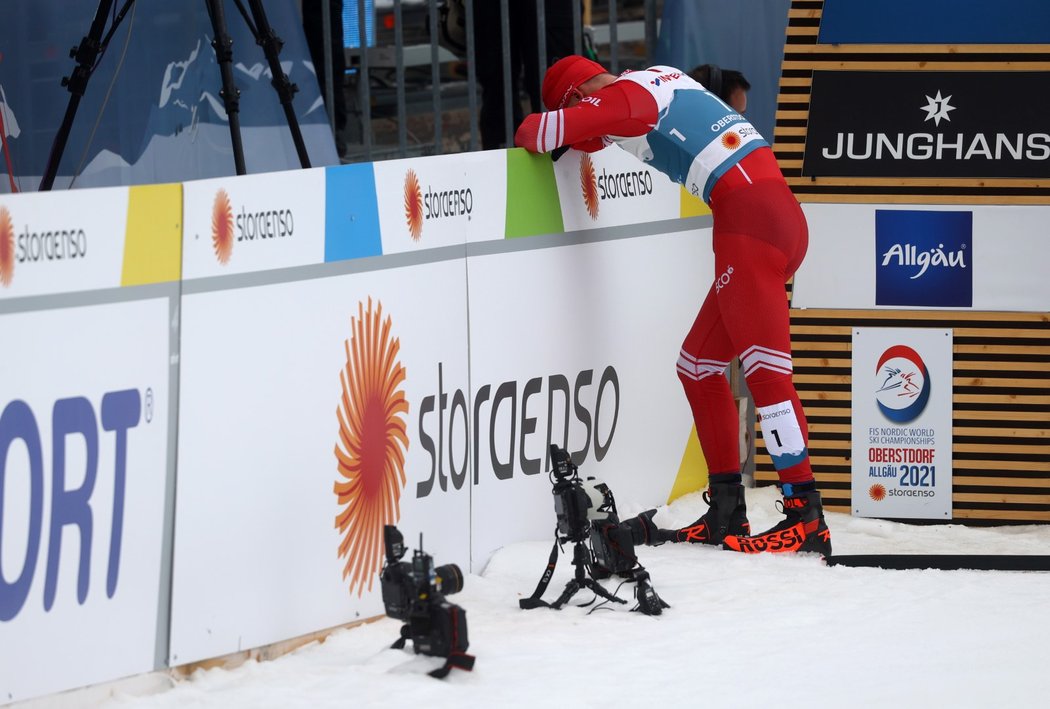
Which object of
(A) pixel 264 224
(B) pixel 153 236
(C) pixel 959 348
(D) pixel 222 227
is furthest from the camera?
(C) pixel 959 348

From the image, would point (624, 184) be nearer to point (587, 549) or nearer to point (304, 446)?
point (587, 549)

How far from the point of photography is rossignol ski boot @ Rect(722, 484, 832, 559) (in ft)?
17.5

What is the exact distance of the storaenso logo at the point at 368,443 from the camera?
4.35 m

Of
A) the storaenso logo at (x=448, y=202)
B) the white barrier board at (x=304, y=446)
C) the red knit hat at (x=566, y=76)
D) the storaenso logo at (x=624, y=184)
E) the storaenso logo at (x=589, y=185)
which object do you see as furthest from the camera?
the storaenso logo at (x=624, y=184)

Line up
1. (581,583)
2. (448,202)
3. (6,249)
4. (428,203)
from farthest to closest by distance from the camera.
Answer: (448,202)
(428,203)
(581,583)
(6,249)

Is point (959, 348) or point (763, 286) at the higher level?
point (763, 286)

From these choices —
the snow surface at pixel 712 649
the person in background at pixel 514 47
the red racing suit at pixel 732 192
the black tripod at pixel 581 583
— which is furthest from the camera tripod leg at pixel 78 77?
the black tripod at pixel 581 583

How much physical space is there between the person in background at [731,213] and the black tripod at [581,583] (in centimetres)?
89

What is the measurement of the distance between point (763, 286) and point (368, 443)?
Answer: 1.63 m

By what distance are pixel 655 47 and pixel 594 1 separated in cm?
1004

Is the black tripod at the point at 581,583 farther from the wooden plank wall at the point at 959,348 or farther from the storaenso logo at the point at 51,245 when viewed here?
the wooden plank wall at the point at 959,348

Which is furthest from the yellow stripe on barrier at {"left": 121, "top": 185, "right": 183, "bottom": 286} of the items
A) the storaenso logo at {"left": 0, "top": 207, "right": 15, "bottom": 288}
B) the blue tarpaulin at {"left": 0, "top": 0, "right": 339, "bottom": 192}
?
the blue tarpaulin at {"left": 0, "top": 0, "right": 339, "bottom": 192}

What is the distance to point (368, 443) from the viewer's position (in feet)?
14.6

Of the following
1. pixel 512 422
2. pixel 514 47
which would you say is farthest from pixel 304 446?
pixel 514 47
